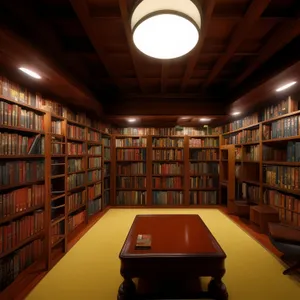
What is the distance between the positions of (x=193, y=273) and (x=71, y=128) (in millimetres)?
2618

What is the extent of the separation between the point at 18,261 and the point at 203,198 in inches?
161

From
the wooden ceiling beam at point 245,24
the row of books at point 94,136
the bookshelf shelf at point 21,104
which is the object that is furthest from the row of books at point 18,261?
the wooden ceiling beam at point 245,24

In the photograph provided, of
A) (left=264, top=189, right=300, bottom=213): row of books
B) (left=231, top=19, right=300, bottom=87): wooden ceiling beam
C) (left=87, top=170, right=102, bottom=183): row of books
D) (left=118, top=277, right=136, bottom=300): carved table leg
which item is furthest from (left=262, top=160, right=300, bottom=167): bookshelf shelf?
(left=87, top=170, right=102, bottom=183): row of books

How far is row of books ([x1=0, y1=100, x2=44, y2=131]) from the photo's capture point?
2006 mm

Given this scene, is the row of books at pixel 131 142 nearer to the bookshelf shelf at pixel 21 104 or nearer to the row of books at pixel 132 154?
the row of books at pixel 132 154

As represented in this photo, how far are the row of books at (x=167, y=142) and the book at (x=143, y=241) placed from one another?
338 cm

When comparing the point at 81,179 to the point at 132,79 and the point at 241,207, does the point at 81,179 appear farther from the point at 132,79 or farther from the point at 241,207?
the point at 241,207

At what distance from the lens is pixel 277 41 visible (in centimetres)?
205

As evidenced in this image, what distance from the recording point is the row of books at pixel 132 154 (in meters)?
5.35

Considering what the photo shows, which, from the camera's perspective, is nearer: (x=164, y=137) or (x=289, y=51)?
(x=289, y=51)

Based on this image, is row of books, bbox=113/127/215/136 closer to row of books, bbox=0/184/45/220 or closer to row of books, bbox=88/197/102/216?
row of books, bbox=88/197/102/216

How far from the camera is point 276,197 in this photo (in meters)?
3.44

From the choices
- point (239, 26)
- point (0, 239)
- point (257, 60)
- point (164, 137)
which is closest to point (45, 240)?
point (0, 239)

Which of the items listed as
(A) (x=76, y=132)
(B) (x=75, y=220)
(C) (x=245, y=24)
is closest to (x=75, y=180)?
(B) (x=75, y=220)
